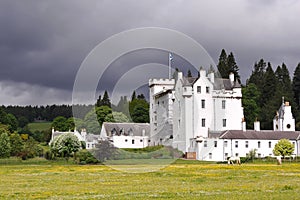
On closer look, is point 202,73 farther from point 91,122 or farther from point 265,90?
point 265,90

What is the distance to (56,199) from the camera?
71.5ft

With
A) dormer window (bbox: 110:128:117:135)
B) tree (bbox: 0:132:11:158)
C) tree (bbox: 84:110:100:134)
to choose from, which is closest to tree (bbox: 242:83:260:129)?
dormer window (bbox: 110:128:117:135)

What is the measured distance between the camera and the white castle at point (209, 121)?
94.4 metres

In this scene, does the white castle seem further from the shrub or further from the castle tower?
the shrub

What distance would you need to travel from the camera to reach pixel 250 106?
121500mm

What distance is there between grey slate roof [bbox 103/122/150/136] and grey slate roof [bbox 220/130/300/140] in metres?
29.1

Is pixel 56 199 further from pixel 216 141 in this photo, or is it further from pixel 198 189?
pixel 216 141

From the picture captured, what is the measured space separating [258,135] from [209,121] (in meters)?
9.67

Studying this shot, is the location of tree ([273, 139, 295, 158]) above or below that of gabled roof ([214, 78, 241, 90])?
below

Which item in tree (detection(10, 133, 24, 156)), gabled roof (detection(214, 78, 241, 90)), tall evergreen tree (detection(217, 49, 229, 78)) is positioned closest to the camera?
gabled roof (detection(214, 78, 241, 90))

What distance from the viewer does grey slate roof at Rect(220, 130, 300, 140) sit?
94438 mm

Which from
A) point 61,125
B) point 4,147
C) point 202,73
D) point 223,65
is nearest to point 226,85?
point 202,73

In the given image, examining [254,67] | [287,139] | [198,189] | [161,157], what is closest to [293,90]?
[254,67]

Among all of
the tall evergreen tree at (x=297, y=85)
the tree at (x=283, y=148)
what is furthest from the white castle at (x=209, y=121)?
the tall evergreen tree at (x=297, y=85)
